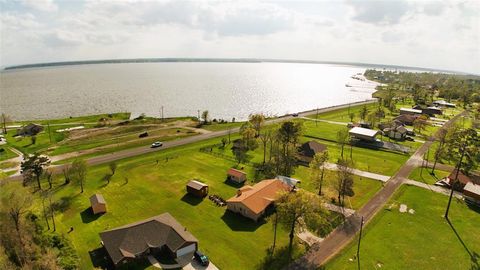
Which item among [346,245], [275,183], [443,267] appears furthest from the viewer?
[275,183]

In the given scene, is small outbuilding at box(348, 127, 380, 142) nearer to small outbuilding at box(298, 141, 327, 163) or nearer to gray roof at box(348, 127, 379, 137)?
gray roof at box(348, 127, 379, 137)

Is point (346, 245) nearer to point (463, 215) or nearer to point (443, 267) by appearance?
point (443, 267)

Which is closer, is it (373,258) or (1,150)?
(373,258)

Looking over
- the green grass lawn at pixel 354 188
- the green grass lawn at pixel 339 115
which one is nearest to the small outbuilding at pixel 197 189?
the green grass lawn at pixel 354 188

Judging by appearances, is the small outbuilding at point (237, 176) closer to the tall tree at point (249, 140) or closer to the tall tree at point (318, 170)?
the tall tree at point (318, 170)

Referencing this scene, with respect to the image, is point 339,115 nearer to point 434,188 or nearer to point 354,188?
point 434,188

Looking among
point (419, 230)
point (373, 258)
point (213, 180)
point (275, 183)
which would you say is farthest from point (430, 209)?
point (213, 180)

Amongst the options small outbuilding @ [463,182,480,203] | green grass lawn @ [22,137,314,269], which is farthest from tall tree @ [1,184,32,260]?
small outbuilding @ [463,182,480,203]
